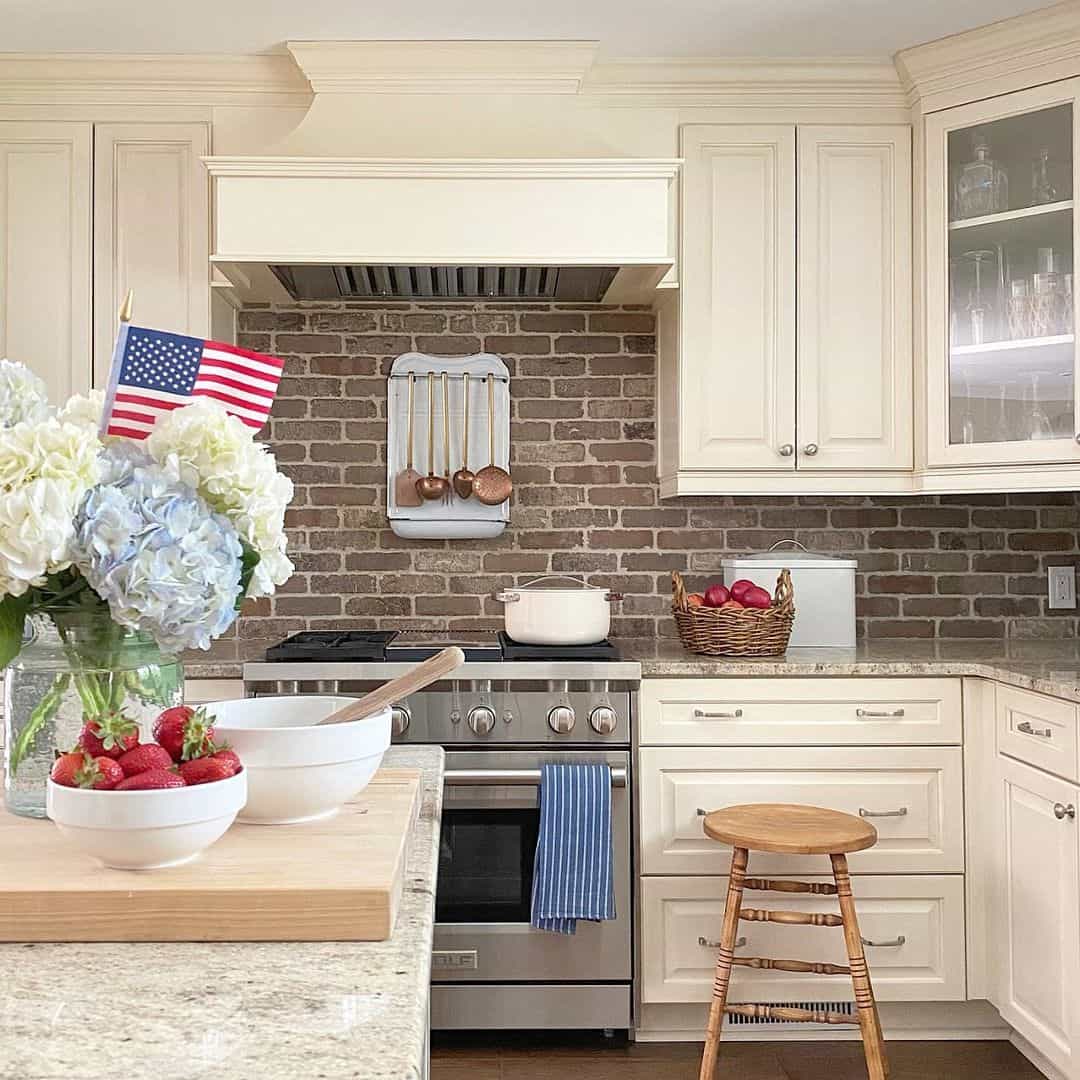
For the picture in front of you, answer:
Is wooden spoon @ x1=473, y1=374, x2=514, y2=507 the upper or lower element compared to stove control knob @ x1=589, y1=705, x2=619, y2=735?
upper

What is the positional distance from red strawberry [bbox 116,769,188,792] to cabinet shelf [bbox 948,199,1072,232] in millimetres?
2739

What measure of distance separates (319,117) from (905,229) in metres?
1.59

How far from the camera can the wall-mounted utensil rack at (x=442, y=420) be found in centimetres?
348

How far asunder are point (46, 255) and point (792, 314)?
2.01 m

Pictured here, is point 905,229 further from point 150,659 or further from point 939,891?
point 150,659

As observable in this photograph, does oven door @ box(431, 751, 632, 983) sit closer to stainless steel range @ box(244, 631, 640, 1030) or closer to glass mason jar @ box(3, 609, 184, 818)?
stainless steel range @ box(244, 631, 640, 1030)

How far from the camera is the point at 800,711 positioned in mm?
2885

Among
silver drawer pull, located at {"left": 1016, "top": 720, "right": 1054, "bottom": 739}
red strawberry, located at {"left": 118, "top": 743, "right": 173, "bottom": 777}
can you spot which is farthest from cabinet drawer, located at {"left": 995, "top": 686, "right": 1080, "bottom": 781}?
red strawberry, located at {"left": 118, "top": 743, "right": 173, "bottom": 777}

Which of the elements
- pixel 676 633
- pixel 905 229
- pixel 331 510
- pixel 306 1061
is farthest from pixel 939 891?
pixel 306 1061

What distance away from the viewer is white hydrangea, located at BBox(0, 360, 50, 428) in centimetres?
104

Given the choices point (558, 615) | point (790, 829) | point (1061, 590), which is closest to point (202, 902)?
point (790, 829)

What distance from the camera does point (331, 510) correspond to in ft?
11.5

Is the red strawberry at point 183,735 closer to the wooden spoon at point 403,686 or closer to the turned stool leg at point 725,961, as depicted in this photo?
the wooden spoon at point 403,686

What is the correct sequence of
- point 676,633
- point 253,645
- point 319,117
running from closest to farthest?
point 319,117, point 253,645, point 676,633
